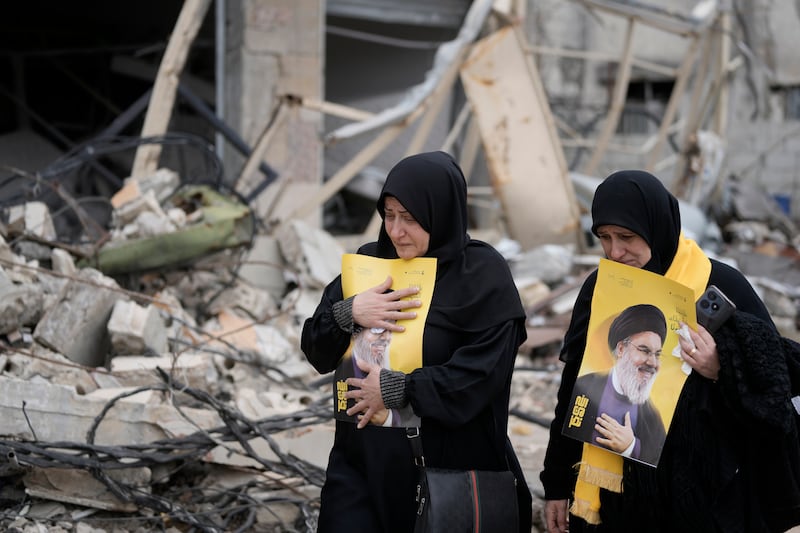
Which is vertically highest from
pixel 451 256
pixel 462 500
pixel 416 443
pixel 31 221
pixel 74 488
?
pixel 451 256

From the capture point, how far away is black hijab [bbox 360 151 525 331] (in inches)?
94.8

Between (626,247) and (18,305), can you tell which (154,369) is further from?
(626,247)

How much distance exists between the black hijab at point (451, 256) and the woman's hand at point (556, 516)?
54 centimetres

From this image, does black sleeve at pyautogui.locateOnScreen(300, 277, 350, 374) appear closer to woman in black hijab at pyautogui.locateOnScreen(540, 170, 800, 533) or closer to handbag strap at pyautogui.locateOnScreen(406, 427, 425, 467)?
handbag strap at pyautogui.locateOnScreen(406, 427, 425, 467)

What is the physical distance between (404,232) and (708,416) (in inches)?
35.5

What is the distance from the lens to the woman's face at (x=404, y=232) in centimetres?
243

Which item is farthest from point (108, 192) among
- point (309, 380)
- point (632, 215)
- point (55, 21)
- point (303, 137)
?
point (632, 215)

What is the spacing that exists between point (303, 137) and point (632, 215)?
6428mm

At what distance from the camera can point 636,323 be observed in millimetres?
2283

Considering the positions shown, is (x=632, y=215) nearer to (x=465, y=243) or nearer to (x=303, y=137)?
(x=465, y=243)

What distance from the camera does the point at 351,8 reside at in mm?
10234

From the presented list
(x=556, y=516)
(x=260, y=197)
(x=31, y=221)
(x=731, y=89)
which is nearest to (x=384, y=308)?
(x=556, y=516)

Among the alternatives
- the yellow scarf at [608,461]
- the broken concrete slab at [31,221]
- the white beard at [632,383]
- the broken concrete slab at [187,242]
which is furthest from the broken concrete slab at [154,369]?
the white beard at [632,383]

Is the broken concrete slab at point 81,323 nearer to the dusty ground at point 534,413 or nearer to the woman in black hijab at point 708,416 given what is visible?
the dusty ground at point 534,413
